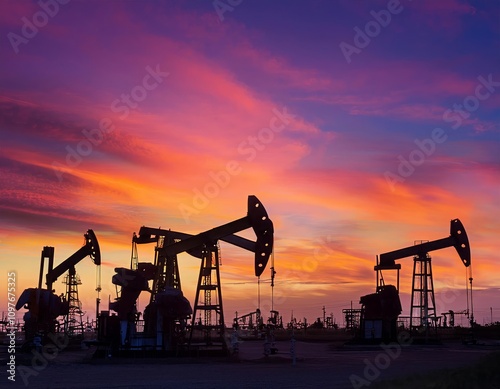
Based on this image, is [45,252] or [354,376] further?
[45,252]

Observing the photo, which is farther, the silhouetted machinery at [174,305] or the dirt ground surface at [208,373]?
the silhouetted machinery at [174,305]

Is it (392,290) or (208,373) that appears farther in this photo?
(392,290)

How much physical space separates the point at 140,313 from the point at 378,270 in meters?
32.4

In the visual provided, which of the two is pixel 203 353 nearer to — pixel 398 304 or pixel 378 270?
pixel 398 304

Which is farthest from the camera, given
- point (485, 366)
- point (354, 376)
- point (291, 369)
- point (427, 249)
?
point (427, 249)

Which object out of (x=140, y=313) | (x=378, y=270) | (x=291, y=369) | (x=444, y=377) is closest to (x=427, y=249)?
(x=378, y=270)

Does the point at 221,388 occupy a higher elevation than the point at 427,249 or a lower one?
lower

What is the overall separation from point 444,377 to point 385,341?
1700 inches

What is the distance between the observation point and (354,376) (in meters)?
28.5

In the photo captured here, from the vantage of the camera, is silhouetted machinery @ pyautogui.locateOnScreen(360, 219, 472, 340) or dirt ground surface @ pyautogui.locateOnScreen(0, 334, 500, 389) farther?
silhouetted machinery @ pyautogui.locateOnScreen(360, 219, 472, 340)

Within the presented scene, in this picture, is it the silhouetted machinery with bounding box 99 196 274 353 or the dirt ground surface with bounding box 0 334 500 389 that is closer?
the dirt ground surface with bounding box 0 334 500 389

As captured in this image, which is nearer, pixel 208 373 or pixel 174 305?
pixel 208 373

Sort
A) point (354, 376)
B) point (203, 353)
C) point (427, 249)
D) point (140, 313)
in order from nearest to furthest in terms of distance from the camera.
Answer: point (354, 376)
point (203, 353)
point (140, 313)
point (427, 249)

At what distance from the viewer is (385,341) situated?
66.4m
